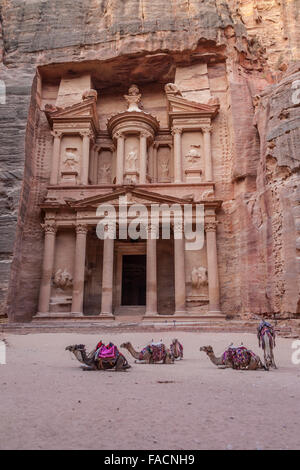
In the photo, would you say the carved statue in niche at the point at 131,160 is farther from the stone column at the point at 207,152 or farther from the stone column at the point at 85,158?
the stone column at the point at 207,152

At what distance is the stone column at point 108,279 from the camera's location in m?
19.4

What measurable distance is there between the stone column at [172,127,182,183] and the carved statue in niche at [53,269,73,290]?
28.5 feet

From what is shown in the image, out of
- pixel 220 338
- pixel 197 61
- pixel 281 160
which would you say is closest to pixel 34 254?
pixel 220 338

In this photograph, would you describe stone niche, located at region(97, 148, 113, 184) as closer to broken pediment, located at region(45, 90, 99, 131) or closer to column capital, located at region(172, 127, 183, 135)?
broken pediment, located at region(45, 90, 99, 131)

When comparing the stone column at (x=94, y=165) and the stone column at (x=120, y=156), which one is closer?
the stone column at (x=120, y=156)

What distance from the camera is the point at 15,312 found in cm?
2000

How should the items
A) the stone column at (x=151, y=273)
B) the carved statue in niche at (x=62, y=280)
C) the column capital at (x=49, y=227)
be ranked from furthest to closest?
1. the column capital at (x=49, y=227)
2. the carved statue in niche at (x=62, y=280)
3. the stone column at (x=151, y=273)

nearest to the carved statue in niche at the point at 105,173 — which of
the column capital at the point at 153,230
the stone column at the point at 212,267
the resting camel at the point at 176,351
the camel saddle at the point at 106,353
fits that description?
the column capital at the point at 153,230

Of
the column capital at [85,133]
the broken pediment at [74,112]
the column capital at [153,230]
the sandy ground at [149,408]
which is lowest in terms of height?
the sandy ground at [149,408]

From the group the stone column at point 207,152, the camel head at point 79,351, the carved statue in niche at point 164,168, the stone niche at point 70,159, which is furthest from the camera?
the carved statue in niche at point 164,168

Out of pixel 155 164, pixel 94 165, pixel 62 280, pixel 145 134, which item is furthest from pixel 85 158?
pixel 62 280

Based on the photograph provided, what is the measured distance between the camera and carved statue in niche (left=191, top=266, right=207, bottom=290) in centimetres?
2026

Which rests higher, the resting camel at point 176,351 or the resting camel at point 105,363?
the resting camel at point 176,351

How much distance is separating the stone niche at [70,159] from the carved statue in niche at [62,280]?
234 inches
